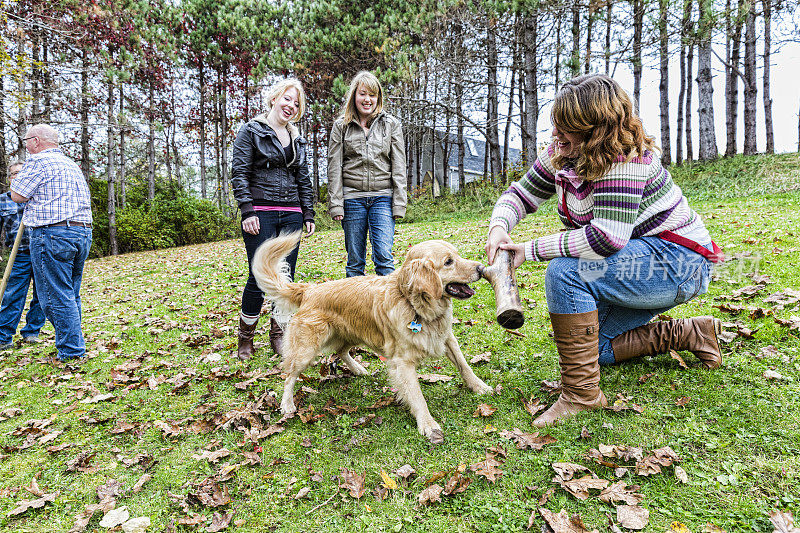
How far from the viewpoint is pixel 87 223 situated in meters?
5.27

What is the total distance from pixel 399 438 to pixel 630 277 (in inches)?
73.1

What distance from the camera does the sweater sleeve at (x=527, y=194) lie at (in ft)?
10.6

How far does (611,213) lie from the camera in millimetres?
2605

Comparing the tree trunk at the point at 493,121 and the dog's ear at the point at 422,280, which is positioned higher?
the tree trunk at the point at 493,121

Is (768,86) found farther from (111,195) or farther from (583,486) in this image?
(111,195)

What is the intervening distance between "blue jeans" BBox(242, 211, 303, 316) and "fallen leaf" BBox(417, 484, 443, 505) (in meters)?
2.65

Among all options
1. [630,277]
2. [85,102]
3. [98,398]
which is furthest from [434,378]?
[85,102]

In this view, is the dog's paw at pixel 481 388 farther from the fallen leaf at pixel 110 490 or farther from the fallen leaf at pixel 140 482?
the fallen leaf at pixel 110 490

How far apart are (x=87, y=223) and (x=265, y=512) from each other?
4.50m

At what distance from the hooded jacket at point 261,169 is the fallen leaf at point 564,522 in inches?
135

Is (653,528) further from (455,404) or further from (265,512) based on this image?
(265,512)

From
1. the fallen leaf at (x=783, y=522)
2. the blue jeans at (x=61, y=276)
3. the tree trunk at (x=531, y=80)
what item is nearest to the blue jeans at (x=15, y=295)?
the blue jeans at (x=61, y=276)

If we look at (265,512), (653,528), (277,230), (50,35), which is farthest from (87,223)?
(50,35)

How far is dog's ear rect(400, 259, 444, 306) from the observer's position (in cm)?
311
